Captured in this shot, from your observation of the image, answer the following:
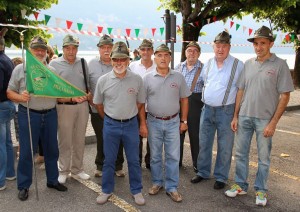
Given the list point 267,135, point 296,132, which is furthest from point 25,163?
point 296,132

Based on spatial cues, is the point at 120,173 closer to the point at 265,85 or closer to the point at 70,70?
the point at 70,70

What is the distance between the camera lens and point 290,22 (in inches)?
643

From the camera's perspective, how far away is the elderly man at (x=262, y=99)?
421cm

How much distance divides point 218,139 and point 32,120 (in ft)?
8.61

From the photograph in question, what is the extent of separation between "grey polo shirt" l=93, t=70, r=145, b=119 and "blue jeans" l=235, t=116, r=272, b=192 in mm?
1480

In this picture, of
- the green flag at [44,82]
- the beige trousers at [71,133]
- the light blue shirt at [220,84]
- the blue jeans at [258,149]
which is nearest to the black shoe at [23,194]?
the beige trousers at [71,133]

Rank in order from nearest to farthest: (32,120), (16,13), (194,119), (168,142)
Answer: (32,120), (168,142), (194,119), (16,13)

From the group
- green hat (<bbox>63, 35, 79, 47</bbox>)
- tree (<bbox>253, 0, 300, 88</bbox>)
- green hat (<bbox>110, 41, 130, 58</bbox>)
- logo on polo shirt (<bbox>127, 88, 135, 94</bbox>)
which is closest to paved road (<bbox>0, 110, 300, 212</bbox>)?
logo on polo shirt (<bbox>127, 88, 135, 94</bbox>)

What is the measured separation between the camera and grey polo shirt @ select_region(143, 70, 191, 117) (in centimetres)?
445

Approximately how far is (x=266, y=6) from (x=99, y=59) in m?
11.4

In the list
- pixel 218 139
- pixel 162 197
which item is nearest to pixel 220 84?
pixel 218 139

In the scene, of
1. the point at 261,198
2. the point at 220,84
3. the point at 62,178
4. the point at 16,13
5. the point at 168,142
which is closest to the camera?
the point at 261,198

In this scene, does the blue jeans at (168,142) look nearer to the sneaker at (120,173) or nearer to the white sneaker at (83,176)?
the sneaker at (120,173)

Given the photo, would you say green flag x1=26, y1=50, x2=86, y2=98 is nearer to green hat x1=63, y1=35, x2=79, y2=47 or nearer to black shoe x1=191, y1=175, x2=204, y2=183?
green hat x1=63, y1=35, x2=79, y2=47
